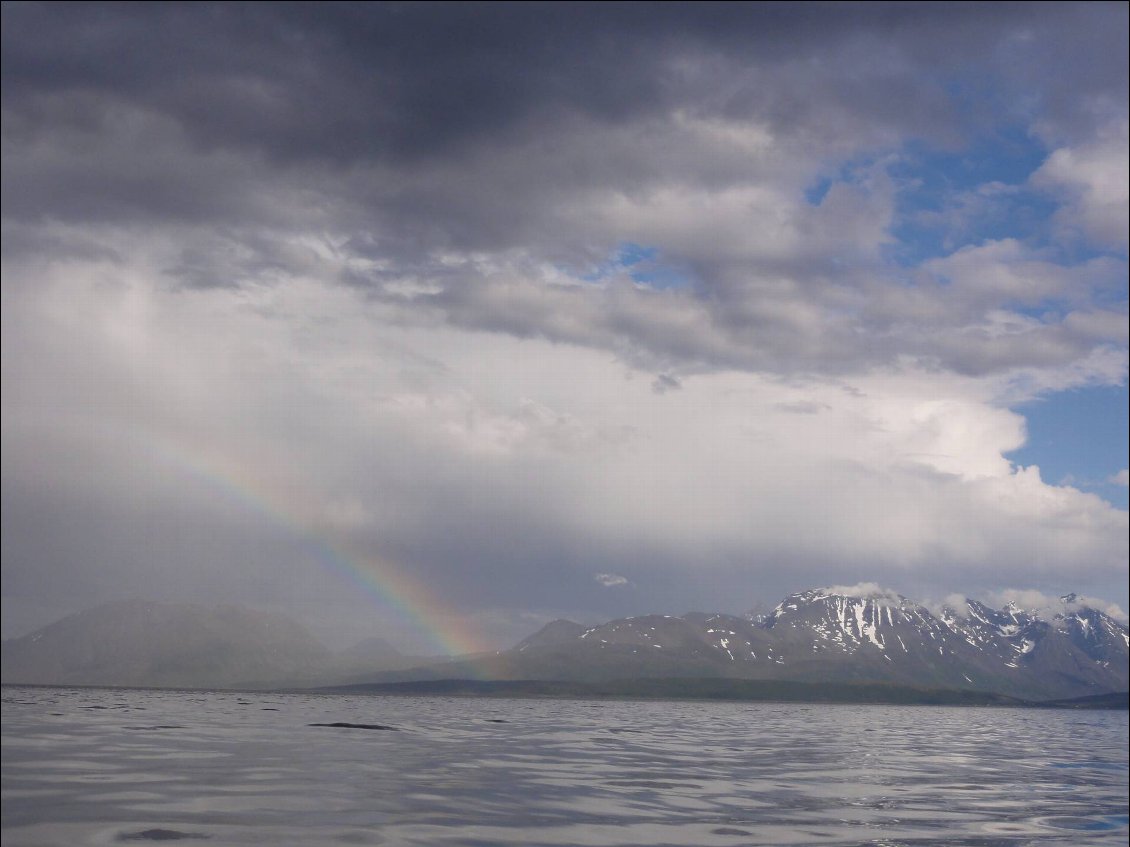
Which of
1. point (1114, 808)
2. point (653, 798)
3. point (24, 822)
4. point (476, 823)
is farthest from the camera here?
point (1114, 808)

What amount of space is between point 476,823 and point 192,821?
8560 mm

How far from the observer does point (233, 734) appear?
6469 centimetres

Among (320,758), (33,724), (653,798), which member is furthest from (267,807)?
(33,724)

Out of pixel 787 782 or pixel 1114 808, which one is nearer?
pixel 1114 808

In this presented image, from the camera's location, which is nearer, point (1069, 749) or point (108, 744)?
point (108, 744)

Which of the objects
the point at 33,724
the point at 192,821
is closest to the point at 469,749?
the point at 33,724

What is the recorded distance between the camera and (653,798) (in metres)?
38.8

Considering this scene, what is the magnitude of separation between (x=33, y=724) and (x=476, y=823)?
50.9 metres

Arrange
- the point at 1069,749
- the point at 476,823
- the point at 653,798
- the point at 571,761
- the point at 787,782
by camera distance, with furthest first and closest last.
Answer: the point at 1069,749 → the point at 571,761 → the point at 787,782 → the point at 653,798 → the point at 476,823

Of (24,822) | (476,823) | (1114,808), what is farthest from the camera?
(1114,808)

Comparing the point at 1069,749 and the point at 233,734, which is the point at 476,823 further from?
the point at 1069,749

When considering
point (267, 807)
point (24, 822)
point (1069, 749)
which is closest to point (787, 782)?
point (267, 807)

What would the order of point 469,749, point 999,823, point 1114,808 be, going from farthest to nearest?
point 469,749, point 1114,808, point 999,823

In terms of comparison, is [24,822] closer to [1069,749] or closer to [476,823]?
[476,823]
